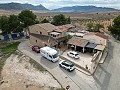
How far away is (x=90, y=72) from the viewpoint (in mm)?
33938

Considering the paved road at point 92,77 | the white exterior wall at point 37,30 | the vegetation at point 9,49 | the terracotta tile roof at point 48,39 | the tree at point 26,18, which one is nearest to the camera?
the paved road at point 92,77

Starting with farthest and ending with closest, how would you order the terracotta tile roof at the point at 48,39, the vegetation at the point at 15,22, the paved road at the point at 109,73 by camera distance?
the vegetation at the point at 15,22, the terracotta tile roof at the point at 48,39, the paved road at the point at 109,73

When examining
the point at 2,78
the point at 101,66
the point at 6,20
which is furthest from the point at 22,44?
the point at 101,66

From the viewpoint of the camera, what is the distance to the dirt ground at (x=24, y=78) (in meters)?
29.7

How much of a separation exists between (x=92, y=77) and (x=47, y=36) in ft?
68.1

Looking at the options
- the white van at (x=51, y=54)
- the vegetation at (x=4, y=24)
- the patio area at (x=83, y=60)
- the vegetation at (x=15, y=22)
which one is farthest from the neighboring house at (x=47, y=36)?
the vegetation at (x=4, y=24)

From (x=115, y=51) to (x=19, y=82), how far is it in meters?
29.7

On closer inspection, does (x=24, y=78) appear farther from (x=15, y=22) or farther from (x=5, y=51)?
(x=15, y=22)

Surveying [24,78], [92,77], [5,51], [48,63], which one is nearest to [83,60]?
[92,77]

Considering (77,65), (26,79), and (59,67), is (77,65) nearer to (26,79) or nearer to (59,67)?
(59,67)

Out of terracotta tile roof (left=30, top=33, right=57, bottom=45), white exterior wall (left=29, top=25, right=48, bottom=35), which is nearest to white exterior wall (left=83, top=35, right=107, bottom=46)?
terracotta tile roof (left=30, top=33, right=57, bottom=45)

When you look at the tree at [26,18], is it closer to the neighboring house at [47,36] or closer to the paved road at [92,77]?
the neighboring house at [47,36]

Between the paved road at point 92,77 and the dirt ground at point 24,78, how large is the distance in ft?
6.24

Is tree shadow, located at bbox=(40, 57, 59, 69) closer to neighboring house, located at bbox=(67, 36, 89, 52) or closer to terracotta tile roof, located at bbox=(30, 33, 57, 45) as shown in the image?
terracotta tile roof, located at bbox=(30, 33, 57, 45)
